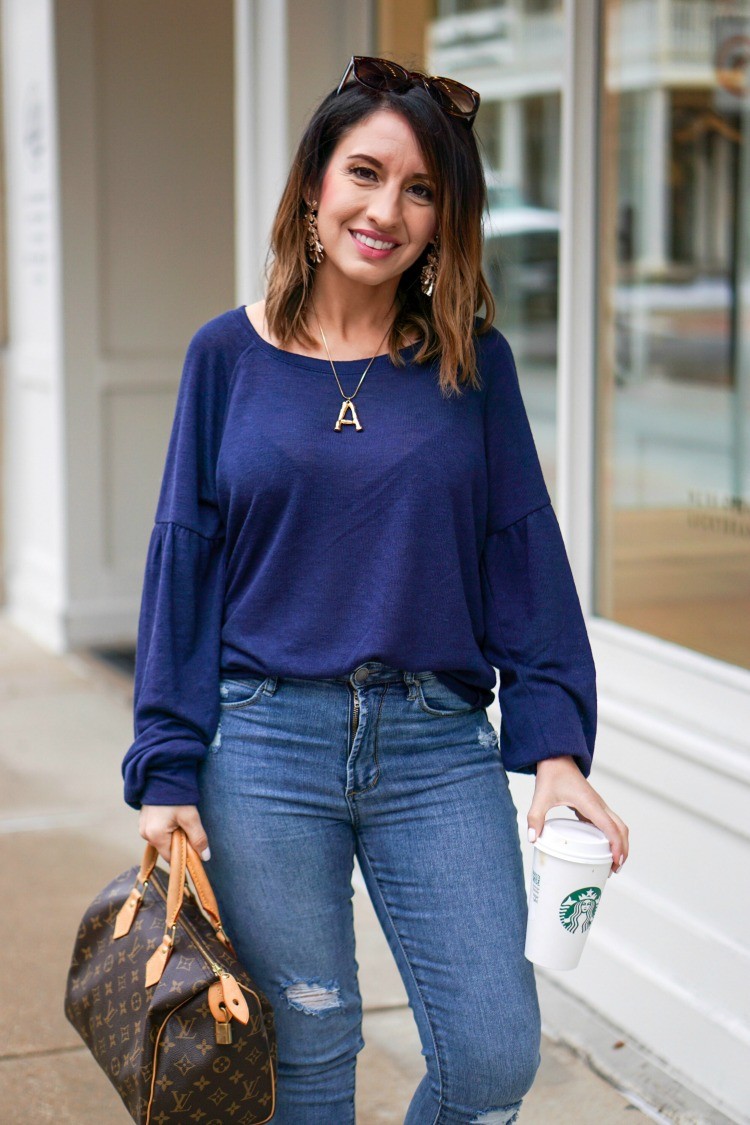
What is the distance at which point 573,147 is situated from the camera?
348cm

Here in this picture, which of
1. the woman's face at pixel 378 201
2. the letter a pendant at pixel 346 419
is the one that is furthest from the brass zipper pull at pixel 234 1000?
the woman's face at pixel 378 201

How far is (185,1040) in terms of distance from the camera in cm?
189

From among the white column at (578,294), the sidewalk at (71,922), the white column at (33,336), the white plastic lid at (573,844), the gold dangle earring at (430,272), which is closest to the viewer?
the white plastic lid at (573,844)

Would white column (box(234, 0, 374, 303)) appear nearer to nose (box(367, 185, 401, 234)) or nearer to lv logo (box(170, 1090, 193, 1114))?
nose (box(367, 185, 401, 234))

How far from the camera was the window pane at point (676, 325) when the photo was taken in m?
3.82

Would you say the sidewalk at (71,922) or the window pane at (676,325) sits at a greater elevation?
the window pane at (676,325)

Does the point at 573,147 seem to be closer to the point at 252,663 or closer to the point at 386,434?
the point at 386,434

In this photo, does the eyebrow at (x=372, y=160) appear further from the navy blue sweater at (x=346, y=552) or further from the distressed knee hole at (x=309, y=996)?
the distressed knee hole at (x=309, y=996)

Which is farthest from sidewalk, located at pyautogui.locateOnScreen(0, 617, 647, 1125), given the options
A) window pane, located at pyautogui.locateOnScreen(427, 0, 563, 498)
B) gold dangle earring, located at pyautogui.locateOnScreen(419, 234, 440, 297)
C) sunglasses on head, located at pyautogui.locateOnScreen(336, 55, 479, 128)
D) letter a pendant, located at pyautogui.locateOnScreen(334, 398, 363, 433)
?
sunglasses on head, located at pyautogui.locateOnScreen(336, 55, 479, 128)

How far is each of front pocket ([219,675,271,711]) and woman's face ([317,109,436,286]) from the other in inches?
22.7

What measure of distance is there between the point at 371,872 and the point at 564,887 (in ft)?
1.03

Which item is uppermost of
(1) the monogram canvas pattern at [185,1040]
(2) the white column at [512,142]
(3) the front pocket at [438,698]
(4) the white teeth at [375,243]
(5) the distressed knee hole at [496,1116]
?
(2) the white column at [512,142]

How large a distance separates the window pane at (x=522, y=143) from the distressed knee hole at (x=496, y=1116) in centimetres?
291

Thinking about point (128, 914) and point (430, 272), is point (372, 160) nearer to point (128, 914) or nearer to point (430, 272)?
point (430, 272)
